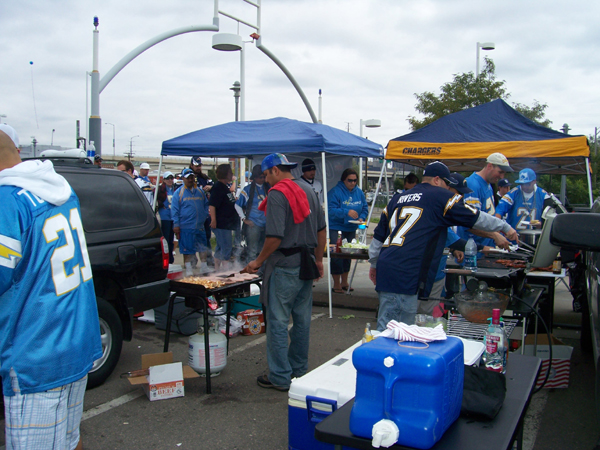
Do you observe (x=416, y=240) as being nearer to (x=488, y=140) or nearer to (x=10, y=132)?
(x=10, y=132)

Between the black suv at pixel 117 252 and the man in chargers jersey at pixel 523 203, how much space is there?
4880 millimetres

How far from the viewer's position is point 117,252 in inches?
175

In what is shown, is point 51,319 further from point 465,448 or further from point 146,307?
point 146,307

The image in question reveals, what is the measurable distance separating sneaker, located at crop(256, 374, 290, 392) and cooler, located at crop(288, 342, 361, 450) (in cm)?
157

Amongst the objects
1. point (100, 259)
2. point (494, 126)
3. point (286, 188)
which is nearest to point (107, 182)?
point (100, 259)

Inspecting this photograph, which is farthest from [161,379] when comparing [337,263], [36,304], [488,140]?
[488,140]

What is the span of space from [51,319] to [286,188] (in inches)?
94.0

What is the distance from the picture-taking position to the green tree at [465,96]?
18.5 meters

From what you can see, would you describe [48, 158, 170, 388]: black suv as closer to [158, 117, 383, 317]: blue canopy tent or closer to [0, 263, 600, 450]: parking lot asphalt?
[0, 263, 600, 450]: parking lot asphalt

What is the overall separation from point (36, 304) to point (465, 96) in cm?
1896

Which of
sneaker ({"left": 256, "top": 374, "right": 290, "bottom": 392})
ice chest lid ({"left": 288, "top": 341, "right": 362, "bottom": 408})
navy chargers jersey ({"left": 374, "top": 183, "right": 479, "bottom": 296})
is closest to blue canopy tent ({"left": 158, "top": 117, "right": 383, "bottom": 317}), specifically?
sneaker ({"left": 256, "top": 374, "right": 290, "bottom": 392})

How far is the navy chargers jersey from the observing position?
3.62m

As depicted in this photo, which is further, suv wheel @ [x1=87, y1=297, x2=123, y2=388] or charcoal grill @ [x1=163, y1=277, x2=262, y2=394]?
suv wheel @ [x1=87, y1=297, x2=123, y2=388]

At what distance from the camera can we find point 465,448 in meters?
1.68
